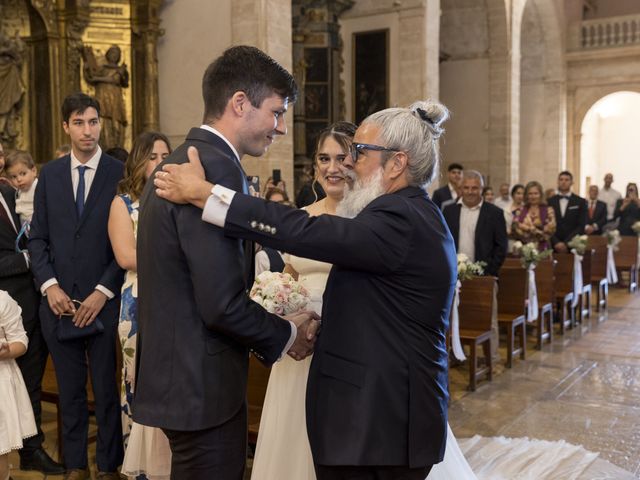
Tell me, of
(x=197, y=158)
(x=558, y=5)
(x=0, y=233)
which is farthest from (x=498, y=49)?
(x=197, y=158)

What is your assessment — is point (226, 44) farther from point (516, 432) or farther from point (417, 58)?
point (516, 432)

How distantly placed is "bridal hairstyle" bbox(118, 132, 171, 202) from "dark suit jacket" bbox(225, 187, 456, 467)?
182cm

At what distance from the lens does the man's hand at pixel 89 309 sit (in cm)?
374

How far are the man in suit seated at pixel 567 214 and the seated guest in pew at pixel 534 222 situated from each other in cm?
89

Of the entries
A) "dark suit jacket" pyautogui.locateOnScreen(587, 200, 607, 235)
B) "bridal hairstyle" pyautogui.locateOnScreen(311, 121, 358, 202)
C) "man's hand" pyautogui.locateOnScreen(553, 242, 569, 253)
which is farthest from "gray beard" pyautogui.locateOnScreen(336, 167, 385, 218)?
"dark suit jacket" pyautogui.locateOnScreen(587, 200, 607, 235)

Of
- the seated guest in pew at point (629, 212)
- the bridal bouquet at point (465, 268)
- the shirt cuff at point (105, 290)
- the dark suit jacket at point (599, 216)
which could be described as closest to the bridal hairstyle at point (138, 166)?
the shirt cuff at point (105, 290)

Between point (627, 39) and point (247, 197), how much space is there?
72.9 feet

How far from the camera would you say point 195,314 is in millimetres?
1986

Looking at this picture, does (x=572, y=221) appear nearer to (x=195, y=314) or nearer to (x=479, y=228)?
(x=479, y=228)

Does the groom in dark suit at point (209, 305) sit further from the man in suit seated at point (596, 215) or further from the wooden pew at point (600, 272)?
the man in suit seated at point (596, 215)

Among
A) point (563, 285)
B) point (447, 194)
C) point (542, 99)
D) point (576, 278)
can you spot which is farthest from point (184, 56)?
point (542, 99)

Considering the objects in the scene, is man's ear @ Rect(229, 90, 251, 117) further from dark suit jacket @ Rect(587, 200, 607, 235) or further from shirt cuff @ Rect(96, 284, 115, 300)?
dark suit jacket @ Rect(587, 200, 607, 235)

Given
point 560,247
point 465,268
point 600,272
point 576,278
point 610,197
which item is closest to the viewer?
point 465,268

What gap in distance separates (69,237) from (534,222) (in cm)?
658
